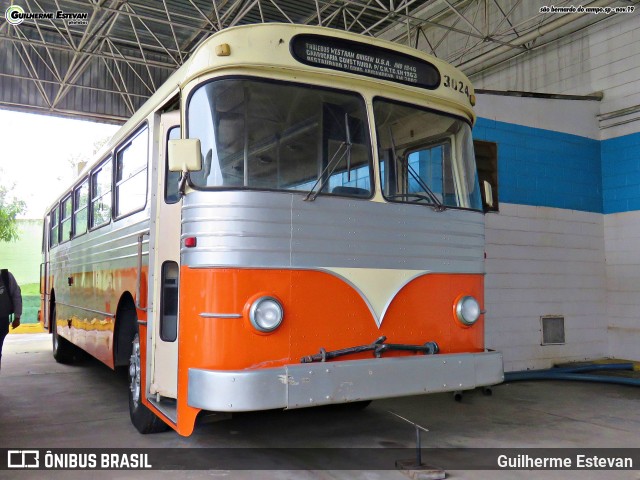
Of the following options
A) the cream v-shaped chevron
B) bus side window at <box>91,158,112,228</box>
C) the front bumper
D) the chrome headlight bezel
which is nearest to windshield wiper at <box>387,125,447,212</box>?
the cream v-shaped chevron

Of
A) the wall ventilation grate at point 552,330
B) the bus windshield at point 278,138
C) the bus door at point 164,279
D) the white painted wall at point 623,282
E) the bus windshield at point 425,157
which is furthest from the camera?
the white painted wall at point 623,282

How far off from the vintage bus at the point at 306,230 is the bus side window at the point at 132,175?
103 millimetres

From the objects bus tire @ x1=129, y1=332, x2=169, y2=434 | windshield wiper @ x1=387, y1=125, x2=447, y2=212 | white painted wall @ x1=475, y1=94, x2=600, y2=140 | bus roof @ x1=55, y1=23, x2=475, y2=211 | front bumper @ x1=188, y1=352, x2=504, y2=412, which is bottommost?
A: bus tire @ x1=129, y1=332, x2=169, y2=434

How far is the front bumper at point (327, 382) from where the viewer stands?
145 inches

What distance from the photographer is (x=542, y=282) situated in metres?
9.57

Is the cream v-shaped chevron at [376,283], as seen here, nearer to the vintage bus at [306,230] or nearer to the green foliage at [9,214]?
the vintage bus at [306,230]

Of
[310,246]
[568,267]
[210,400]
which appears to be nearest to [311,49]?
[310,246]

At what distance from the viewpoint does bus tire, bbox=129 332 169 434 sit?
17.5ft

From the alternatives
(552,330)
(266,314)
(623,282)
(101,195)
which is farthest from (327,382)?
(623,282)

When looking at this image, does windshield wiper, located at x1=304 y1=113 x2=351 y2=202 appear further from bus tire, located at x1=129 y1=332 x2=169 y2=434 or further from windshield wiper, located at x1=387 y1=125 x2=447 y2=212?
bus tire, located at x1=129 y1=332 x2=169 y2=434

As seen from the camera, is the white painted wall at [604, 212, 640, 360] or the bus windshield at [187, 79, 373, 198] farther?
the white painted wall at [604, 212, 640, 360]

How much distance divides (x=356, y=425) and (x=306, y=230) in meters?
2.55

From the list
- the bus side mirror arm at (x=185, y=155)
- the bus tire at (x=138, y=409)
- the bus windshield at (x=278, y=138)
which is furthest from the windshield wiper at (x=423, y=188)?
the bus tire at (x=138, y=409)

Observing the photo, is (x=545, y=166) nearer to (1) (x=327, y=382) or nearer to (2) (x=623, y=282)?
(2) (x=623, y=282)
